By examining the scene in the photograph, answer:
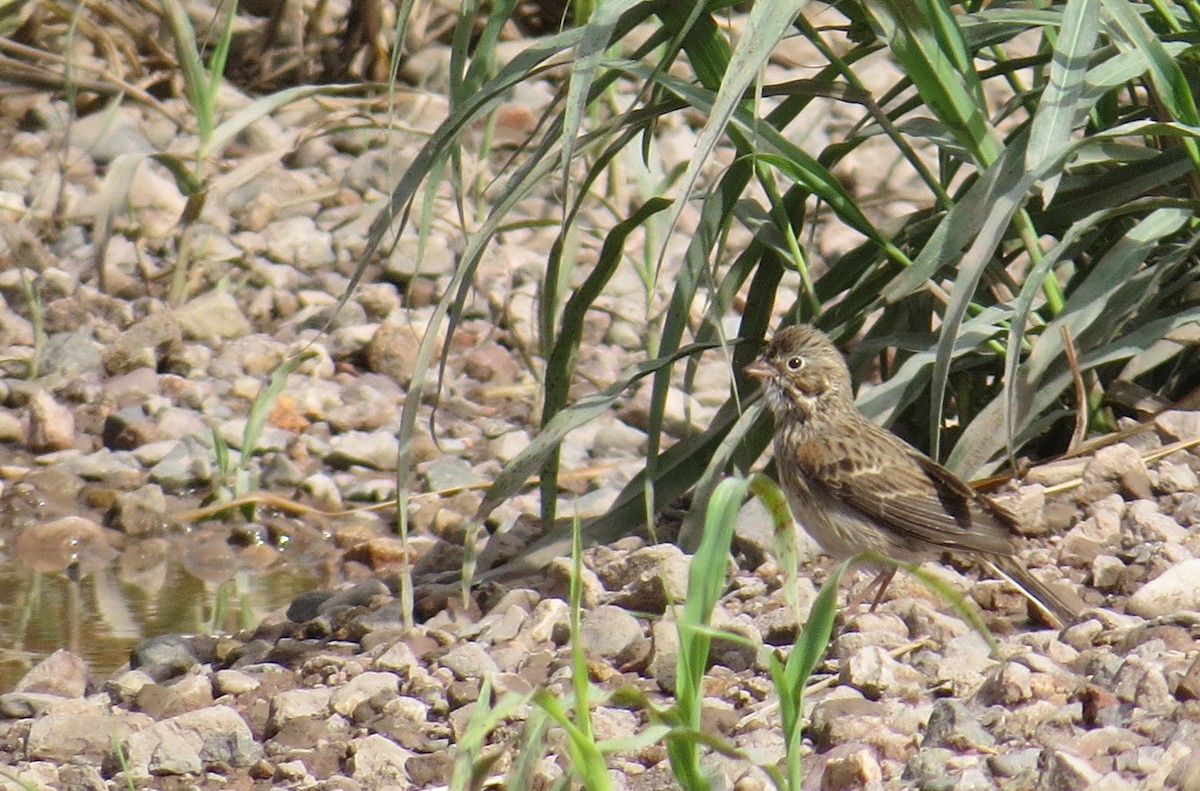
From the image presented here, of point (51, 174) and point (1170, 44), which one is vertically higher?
point (1170, 44)

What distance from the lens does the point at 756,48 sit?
375 cm

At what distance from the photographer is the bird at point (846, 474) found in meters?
4.77

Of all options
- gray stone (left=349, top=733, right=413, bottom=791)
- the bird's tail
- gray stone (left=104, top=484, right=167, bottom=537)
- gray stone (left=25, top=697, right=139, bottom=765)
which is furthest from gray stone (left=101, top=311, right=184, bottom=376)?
the bird's tail

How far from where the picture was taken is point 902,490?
16.1 ft

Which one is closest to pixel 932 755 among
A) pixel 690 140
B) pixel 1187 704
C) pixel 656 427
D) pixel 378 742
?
pixel 1187 704

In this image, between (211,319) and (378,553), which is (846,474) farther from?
(211,319)

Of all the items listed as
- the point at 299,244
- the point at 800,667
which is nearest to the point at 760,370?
the point at 800,667

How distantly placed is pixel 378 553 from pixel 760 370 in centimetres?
159

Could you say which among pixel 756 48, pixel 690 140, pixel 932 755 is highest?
pixel 756 48

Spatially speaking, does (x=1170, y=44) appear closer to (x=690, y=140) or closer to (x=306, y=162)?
(x=690, y=140)

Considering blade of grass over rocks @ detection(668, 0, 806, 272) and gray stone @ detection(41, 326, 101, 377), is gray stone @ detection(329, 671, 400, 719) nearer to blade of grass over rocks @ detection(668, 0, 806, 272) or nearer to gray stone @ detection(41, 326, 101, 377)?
blade of grass over rocks @ detection(668, 0, 806, 272)

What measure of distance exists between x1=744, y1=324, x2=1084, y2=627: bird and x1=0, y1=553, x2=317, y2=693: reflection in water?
1686mm

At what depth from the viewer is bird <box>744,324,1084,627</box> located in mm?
4766

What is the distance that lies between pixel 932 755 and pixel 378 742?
120 centimetres
